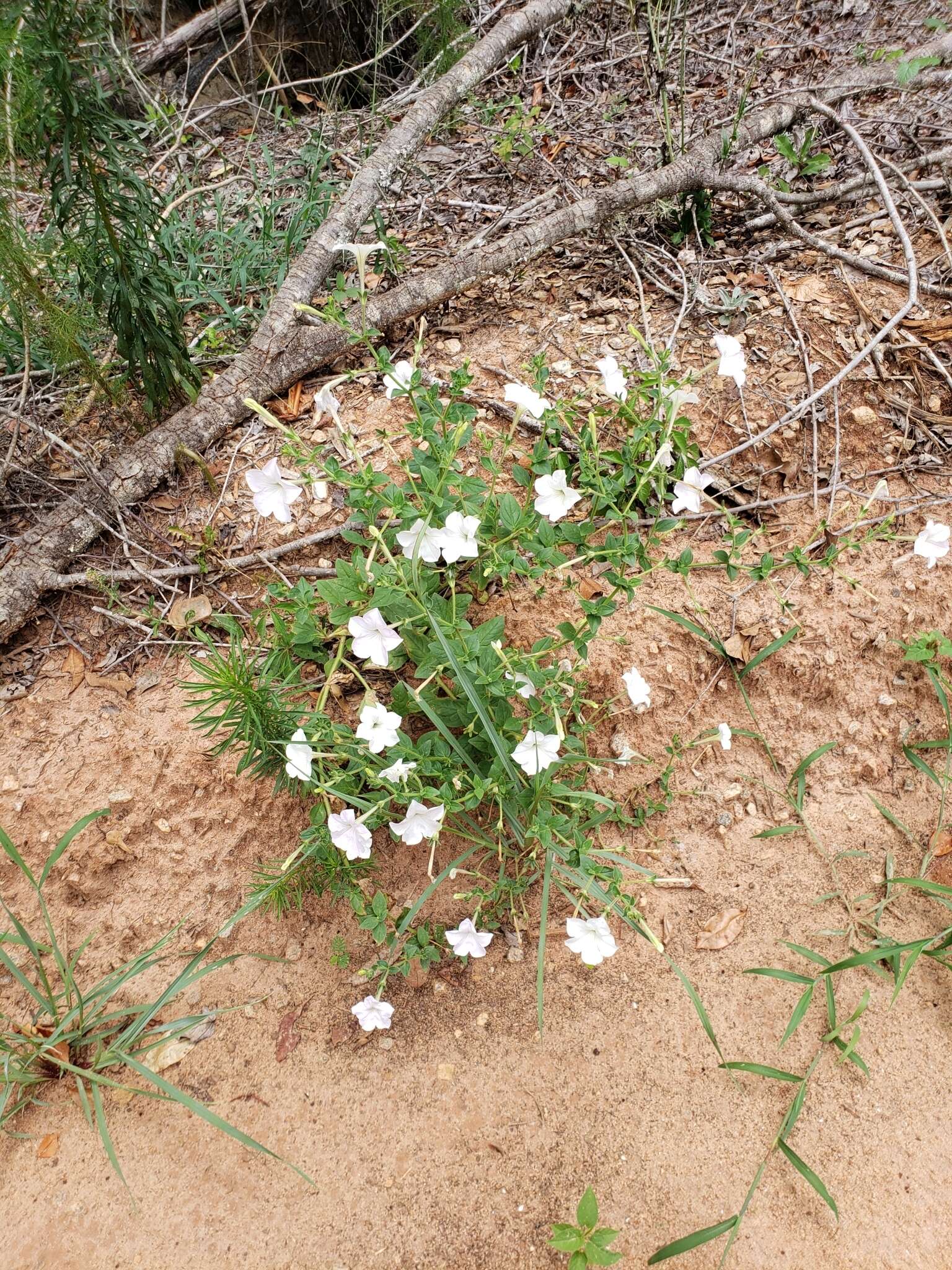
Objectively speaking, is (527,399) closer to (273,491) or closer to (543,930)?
(273,491)

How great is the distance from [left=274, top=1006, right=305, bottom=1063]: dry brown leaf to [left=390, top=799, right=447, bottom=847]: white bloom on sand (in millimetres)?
545

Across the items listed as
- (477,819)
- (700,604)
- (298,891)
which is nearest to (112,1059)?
(298,891)

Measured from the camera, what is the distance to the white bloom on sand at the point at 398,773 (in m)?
1.66

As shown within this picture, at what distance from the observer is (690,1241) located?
150cm

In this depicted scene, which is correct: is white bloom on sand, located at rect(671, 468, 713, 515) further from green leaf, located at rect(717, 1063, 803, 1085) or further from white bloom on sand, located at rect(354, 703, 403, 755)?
green leaf, located at rect(717, 1063, 803, 1085)

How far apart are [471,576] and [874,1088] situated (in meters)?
1.51

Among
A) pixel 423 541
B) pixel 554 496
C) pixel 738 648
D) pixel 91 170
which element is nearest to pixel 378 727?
pixel 423 541

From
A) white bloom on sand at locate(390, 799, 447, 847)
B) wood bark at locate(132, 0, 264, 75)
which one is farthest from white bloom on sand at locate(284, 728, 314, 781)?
wood bark at locate(132, 0, 264, 75)

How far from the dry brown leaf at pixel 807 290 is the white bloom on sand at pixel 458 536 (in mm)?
1598

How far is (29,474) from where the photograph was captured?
2.48 metres

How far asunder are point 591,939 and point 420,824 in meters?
0.44

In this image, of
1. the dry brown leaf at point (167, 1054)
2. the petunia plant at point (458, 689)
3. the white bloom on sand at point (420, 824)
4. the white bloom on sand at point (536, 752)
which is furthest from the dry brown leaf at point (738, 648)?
the dry brown leaf at point (167, 1054)

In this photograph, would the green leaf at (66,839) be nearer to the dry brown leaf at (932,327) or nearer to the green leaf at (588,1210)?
the green leaf at (588,1210)

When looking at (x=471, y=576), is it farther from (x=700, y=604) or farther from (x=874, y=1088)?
(x=874, y=1088)
